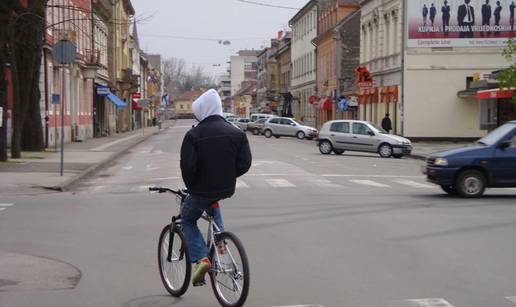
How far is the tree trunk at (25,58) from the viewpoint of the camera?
2336 centimetres

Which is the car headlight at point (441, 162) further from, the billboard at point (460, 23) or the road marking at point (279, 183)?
the billboard at point (460, 23)

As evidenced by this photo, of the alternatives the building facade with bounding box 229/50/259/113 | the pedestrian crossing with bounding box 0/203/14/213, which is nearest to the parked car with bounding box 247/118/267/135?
the pedestrian crossing with bounding box 0/203/14/213

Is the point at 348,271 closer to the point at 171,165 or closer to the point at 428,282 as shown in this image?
the point at 428,282

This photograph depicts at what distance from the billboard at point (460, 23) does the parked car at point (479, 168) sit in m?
28.5

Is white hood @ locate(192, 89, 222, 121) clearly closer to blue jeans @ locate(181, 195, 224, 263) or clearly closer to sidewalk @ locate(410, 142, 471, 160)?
blue jeans @ locate(181, 195, 224, 263)

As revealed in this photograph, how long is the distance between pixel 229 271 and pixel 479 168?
1008 cm

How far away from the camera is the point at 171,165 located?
24719 mm

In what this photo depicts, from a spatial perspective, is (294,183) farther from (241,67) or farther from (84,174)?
(241,67)

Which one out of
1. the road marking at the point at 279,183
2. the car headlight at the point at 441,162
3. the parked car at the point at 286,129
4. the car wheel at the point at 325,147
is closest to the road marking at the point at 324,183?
the road marking at the point at 279,183

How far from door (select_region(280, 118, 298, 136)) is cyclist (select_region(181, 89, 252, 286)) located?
4794 cm

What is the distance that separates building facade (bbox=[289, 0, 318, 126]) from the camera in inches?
3083

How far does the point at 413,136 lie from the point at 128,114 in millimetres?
41592

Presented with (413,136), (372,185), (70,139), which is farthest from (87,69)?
(372,185)

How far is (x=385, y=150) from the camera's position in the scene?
31016 mm
